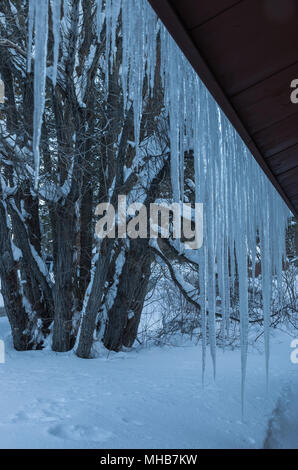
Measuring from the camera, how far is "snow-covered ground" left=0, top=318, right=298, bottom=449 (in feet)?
11.4

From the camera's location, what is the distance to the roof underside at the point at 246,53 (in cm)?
136

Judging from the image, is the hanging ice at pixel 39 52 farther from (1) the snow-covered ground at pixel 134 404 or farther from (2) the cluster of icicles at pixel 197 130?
(1) the snow-covered ground at pixel 134 404

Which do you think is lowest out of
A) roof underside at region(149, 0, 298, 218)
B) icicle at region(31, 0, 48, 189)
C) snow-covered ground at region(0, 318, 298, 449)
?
snow-covered ground at region(0, 318, 298, 449)

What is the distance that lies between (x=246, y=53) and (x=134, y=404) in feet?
12.5

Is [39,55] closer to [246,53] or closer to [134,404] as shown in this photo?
[246,53]

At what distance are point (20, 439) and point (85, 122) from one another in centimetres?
546

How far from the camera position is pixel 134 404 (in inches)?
177

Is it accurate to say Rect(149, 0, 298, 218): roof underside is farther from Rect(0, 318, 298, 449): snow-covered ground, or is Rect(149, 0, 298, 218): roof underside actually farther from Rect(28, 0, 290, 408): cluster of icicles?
Rect(0, 318, 298, 449): snow-covered ground

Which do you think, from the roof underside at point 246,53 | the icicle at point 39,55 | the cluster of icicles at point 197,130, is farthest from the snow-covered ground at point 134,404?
the roof underside at point 246,53

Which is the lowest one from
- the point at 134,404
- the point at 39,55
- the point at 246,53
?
the point at 134,404

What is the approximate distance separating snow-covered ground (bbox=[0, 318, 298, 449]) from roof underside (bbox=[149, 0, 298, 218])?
8.41 feet

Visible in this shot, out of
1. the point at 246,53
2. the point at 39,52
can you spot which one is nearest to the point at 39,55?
the point at 39,52

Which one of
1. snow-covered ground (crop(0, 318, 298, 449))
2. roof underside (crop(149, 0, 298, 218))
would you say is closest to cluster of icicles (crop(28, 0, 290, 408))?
roof underside (crop(149, 0, 298, 218))

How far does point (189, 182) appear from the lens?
7562mm
